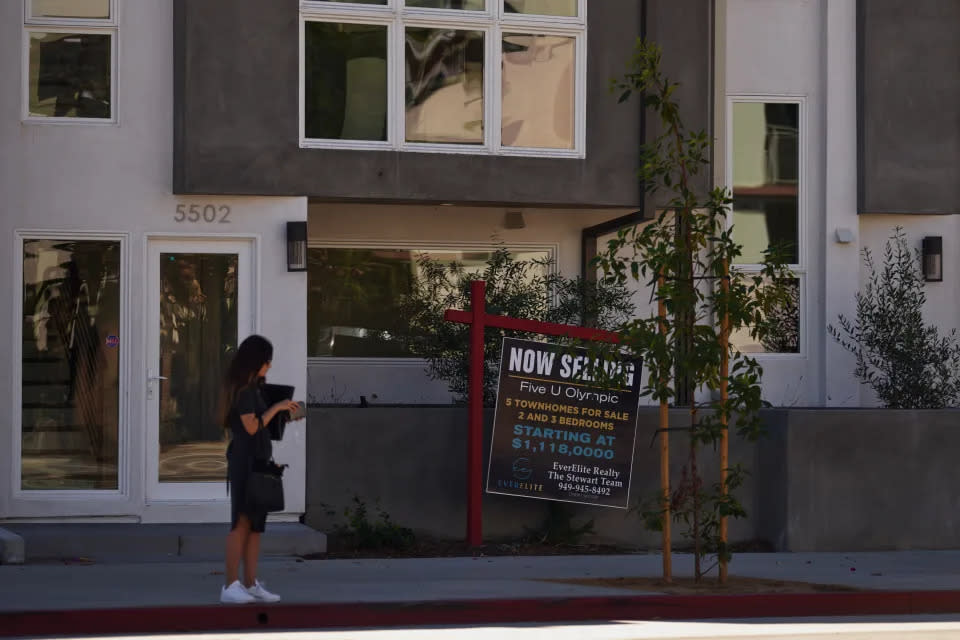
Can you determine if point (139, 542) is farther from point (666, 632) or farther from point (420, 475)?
point (666, 632)

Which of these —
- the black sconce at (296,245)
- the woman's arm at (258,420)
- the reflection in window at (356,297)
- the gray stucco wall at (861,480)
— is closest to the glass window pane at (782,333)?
the gray stucco wall at (861,480)

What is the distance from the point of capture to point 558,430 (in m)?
12.6

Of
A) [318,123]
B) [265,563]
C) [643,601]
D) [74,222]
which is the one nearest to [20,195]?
[74,222]

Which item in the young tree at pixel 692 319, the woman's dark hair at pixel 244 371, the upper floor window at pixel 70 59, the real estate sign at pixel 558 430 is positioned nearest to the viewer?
the woman's dark hair at pixel 244 371

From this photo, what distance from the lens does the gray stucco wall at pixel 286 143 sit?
12148 mm

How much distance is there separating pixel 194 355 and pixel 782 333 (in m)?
6.66

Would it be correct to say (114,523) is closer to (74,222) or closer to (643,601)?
(74,222)

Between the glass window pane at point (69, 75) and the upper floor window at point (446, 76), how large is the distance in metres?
1.81

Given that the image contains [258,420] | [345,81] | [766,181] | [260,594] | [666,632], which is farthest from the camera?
[766,181]

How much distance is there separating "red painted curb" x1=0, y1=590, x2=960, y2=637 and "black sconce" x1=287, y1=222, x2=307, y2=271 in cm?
420

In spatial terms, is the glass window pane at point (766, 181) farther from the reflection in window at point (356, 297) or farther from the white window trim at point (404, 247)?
the reflection in window at point (356, 297)

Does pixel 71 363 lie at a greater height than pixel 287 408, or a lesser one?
greater

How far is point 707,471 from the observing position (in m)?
13.4

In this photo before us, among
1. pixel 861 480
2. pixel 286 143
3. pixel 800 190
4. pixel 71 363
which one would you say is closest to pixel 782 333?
pixel 800 190
